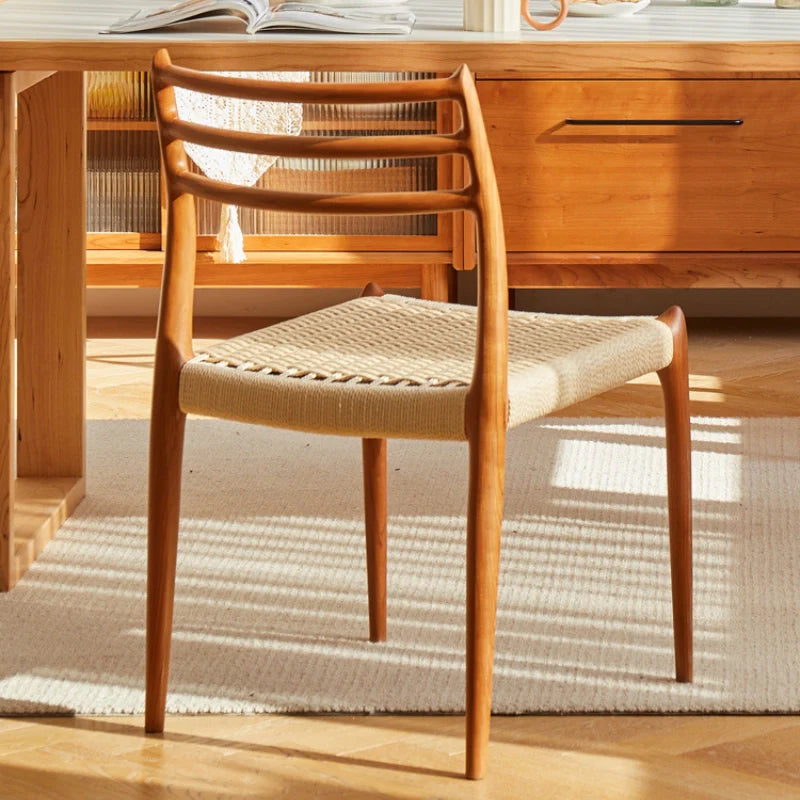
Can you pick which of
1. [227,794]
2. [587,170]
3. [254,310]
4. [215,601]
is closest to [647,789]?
[227,794]

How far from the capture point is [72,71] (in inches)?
83.3

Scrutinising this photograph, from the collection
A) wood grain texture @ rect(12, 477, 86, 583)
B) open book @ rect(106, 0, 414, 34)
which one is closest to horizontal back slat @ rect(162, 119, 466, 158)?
open book @ rect(106, 0, 414, 34)

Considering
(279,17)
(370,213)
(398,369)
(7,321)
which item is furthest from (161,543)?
(279,17)

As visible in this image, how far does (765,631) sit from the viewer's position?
186cm

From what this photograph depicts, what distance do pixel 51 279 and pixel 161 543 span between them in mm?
855

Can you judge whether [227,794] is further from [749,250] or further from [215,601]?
[749,250]

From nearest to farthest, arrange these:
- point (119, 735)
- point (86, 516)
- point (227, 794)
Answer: point (227, 794), point (119, 735), point (86, 516)

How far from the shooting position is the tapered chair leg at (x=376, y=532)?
70.5 inches

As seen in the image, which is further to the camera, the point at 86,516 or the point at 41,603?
the point at 86,516

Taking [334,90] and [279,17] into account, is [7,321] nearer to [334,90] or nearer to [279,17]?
[279,17]

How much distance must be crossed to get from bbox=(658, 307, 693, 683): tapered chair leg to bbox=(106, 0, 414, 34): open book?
622 mm

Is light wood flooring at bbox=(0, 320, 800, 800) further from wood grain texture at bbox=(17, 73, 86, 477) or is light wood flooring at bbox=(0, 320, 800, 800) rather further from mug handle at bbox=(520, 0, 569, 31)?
mug handle at bbox=(520, 0, 569, 31)

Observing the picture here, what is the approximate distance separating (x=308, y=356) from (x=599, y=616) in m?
0.59

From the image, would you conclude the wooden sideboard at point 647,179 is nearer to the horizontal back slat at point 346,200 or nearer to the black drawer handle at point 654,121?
the black drawer handle at point 654,121
